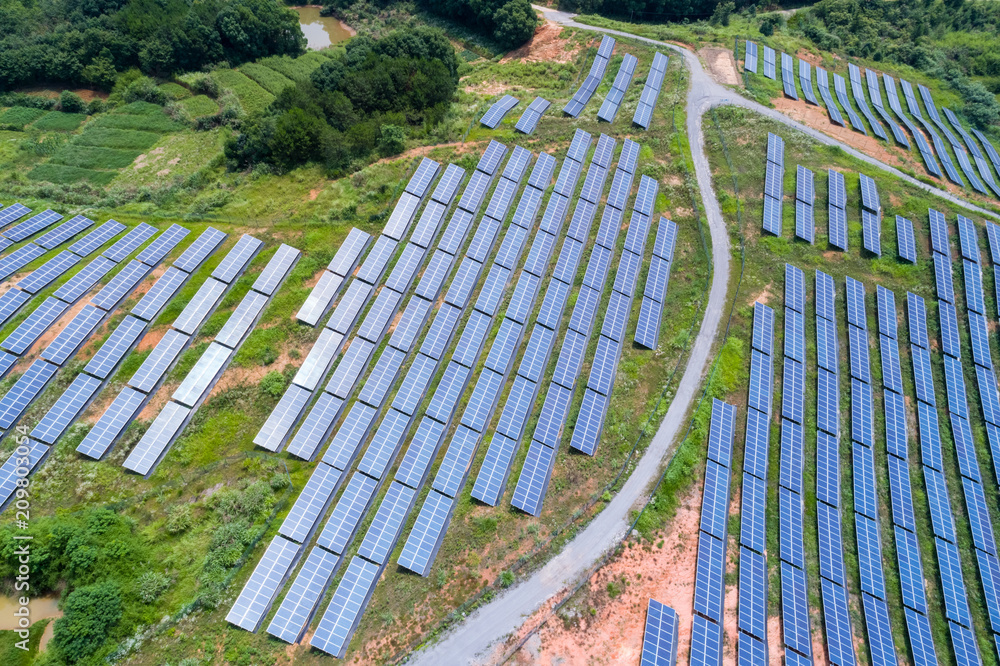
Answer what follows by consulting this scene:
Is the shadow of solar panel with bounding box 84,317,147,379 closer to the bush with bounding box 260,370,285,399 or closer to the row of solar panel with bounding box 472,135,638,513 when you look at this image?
the bush with bounding box 260,370,285,399

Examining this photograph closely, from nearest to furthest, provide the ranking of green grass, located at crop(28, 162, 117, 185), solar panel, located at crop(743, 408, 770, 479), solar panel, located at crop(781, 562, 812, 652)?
solar panel, located at crop(781, 562, 812, 652) → solar panel, located at crop(743, 408, 770, 479) → green grass, located at crop(28, 162, 117, 185)

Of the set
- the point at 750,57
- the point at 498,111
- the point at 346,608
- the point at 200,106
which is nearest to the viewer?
the point at 346,608

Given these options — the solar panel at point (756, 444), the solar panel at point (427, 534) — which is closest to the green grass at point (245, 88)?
the solar panel at point (427, 534)

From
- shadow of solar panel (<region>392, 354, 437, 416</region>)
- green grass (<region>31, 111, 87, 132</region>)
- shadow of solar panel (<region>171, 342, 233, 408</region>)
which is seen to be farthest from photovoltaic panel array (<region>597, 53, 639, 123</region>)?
green grass (<region>31, 111, 87, 132</region>)

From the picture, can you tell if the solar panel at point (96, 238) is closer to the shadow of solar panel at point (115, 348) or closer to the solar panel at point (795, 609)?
the shadow of solar panel at point (115, 348)

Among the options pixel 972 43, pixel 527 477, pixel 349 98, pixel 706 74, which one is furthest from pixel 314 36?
pixel 972 43

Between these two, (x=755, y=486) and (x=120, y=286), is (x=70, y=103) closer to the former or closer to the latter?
(x=120, y=286)

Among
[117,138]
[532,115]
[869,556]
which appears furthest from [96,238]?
[869,556]
